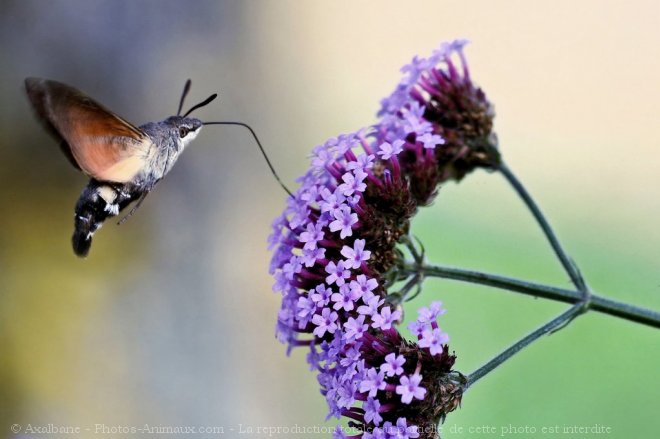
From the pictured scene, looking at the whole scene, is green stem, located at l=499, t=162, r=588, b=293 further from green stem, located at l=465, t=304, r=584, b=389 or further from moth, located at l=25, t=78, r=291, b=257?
moth, located at l=25, t=78, r=291, b=257

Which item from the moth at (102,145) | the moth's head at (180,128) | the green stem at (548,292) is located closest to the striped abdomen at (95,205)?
the moth at (102,145)

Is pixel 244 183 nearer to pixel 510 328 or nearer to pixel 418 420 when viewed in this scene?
pixel 510 328

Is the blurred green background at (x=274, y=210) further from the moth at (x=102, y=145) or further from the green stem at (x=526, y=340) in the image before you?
the green stem at (x=526, y=340)

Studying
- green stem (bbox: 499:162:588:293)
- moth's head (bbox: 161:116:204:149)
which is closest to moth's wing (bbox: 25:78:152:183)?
moth's head (bbox: 161:116:204:149)

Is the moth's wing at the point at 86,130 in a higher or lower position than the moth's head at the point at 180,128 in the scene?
lower

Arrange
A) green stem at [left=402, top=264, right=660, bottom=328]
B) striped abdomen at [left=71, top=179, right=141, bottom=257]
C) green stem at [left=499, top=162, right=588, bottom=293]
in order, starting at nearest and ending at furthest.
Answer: green stem at [left=402, top=264, right=660, bottom=328] < green stem at [left=499, top=162, right=588, bottom=293] < striped abdomen at [left=71, top=179, right=141, bottom=257]

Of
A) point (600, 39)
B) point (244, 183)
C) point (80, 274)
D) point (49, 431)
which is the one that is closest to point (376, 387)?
point (49, 431)
